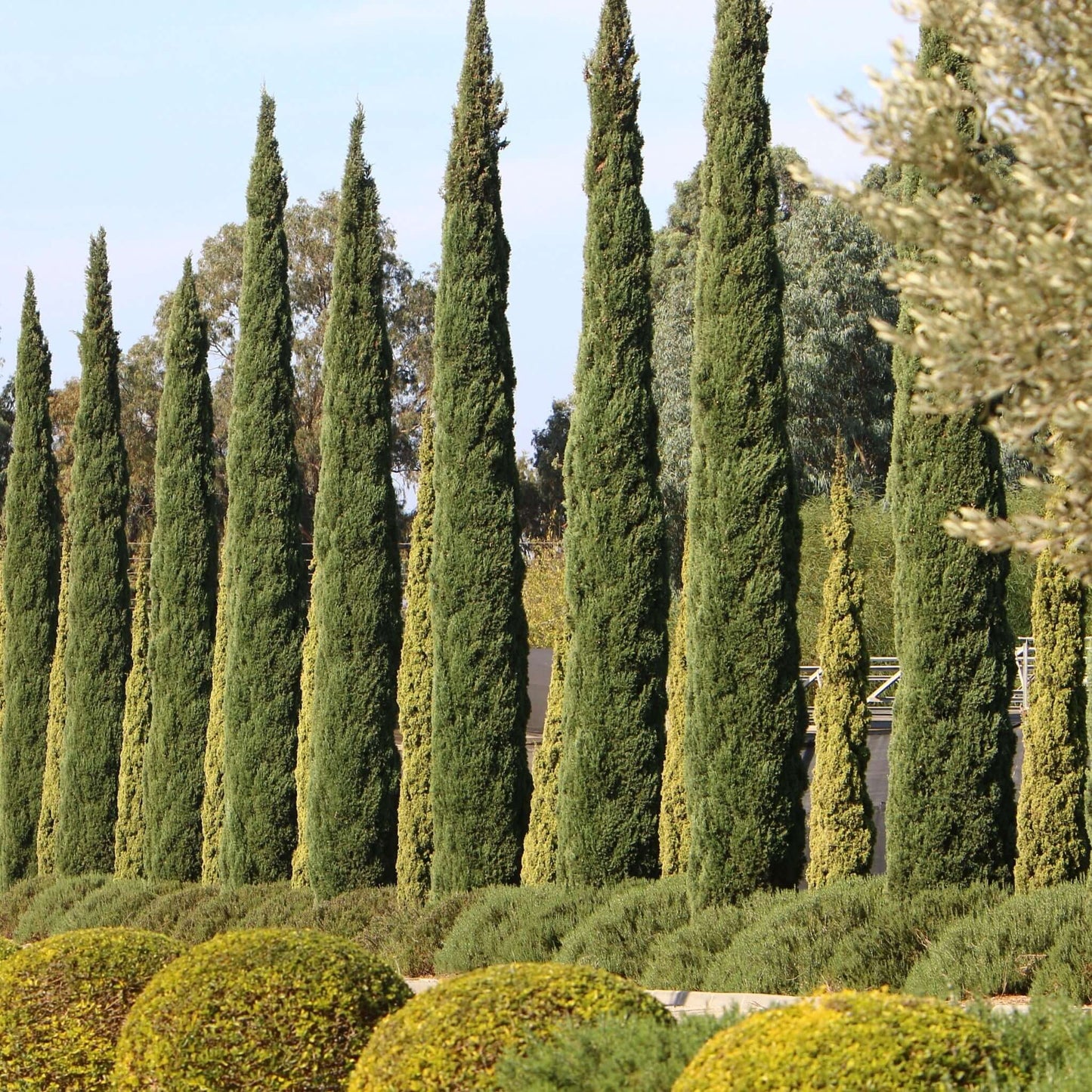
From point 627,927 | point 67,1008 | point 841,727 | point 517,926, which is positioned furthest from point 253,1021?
point 841,727

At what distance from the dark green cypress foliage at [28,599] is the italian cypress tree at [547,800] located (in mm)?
12650

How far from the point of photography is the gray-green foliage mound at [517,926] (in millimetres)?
13312

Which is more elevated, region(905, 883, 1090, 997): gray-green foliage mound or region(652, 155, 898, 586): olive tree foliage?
region(652, 155, 898, 586): olive tree foliage

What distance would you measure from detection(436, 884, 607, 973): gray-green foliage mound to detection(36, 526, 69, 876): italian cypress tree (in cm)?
1264

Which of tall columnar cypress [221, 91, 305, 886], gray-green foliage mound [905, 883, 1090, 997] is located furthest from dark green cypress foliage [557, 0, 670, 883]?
tall columnar cypress [221, 91, 305, 886]

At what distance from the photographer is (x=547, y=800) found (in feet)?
51.6

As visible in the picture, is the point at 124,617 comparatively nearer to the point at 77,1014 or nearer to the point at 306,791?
the point at 306,791

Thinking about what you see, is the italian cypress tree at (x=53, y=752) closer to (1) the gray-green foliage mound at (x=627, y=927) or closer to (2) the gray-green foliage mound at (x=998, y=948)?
(1) the gray-green foliage mound at (x=627, y=927)

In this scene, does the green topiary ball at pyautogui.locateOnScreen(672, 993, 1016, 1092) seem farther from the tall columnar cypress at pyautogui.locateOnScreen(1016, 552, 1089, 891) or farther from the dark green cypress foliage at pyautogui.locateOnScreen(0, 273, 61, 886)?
the dark green cypress foliage at pyautogui.locateOnScreen(0, 273, 61, 886)

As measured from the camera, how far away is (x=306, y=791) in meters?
18.1

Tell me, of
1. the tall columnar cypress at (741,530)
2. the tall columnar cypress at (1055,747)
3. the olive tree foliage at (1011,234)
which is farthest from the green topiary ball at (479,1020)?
the tall columnar cypress at (1055,747)

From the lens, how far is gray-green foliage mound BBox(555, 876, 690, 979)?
12398 mm

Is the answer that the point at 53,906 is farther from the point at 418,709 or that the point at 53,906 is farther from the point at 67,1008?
the point at 67,1008

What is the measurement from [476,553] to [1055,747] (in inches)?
245
